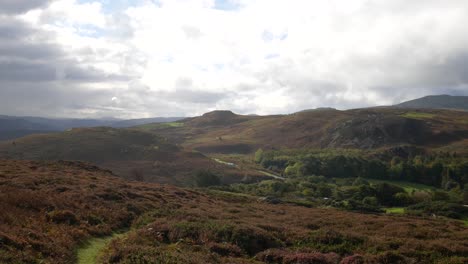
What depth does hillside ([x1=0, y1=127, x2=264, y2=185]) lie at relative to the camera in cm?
10975

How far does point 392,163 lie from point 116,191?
388 ft

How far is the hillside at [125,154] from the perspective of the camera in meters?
110

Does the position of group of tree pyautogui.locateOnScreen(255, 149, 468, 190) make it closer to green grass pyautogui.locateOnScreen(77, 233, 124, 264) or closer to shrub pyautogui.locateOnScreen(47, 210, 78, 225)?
shrub pyautogui.locateOnScreen(47, 210, 78, 225)

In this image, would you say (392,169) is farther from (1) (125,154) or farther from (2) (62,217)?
(2) (62,217)

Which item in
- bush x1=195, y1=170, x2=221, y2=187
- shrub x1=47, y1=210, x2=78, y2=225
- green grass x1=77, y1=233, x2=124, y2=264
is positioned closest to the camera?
green grass x1=77, y1=233, x2=124, y2=264

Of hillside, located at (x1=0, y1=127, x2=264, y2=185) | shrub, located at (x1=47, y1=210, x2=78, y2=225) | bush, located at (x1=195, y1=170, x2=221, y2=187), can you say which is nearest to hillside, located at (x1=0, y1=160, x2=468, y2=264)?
shrub, located at (x1=47, y1=210, x2=78, y2=225)

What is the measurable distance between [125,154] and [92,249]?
392 feet

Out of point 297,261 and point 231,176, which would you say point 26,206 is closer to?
point 297,261

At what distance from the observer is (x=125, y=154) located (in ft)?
437

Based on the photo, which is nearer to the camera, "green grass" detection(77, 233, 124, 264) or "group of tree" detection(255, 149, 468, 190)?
"green grass" detection(77, 233, 124, 264)

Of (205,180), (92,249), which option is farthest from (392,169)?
(92,249)

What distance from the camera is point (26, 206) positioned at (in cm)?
2188

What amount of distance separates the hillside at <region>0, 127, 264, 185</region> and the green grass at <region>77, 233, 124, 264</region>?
76554 mm

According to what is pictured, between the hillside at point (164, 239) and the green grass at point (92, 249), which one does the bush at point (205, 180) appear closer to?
the hillside at point (164, 239)
